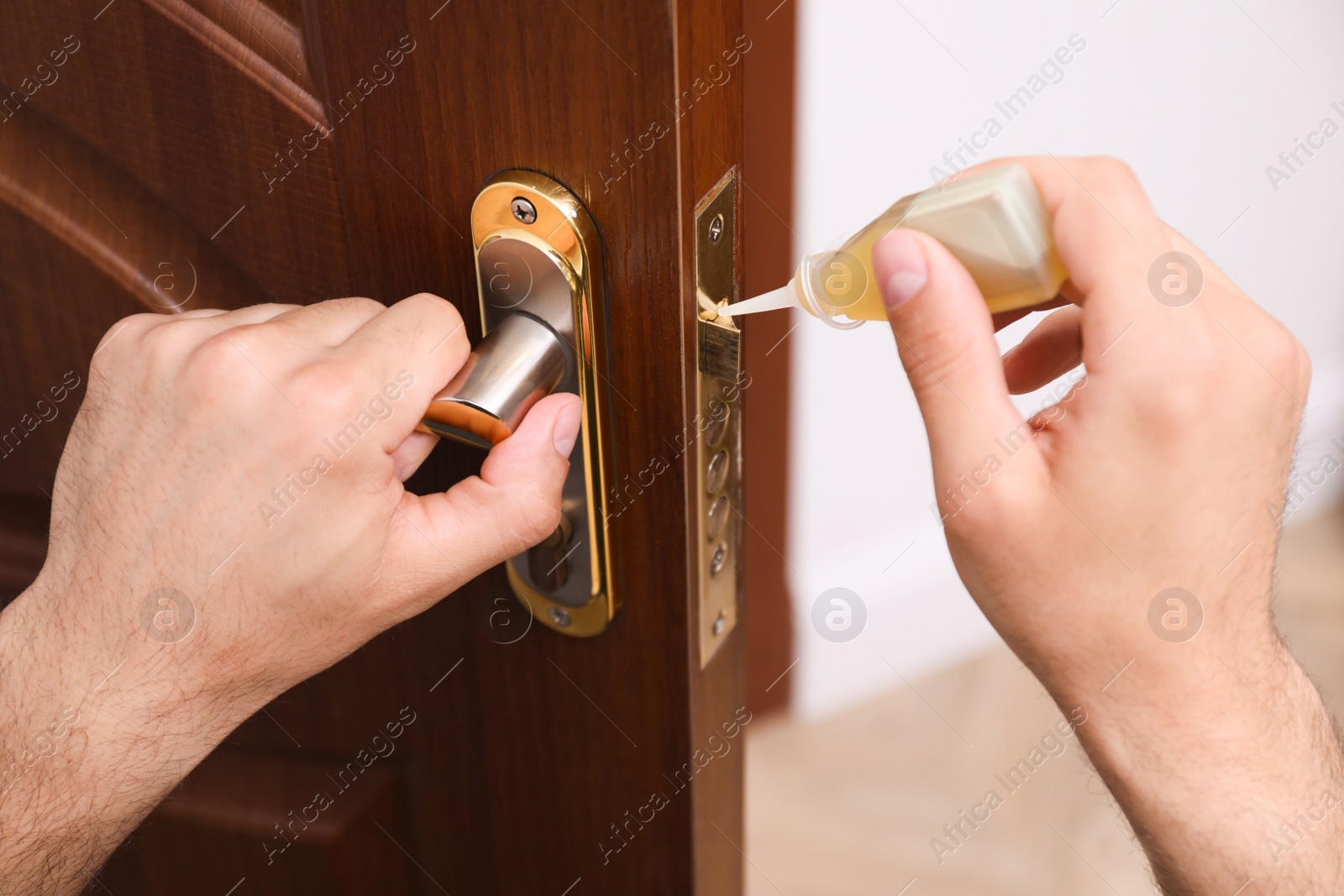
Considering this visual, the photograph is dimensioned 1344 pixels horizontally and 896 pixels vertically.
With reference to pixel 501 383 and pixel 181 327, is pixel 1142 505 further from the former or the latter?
pixel 181 327

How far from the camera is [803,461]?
1.17 meters

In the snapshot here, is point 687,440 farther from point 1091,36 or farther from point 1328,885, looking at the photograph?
point 1091,36

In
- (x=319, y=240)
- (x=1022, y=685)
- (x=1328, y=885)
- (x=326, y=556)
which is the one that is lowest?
(x=1022, y=685)

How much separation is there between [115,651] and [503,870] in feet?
0.78

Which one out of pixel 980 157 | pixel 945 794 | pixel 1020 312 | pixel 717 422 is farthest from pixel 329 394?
pixel 945 794

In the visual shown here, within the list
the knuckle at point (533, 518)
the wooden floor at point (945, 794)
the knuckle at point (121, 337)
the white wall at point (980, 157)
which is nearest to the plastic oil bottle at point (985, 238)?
the knuckle at point (533, 518)

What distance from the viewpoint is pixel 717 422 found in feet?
1.42

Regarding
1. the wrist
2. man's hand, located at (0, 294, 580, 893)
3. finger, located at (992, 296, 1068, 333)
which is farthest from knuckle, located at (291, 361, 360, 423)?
finger, located at (992, 296, 1068, 333)

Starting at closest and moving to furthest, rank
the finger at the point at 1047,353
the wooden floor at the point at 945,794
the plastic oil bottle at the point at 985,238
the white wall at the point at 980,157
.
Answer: the plastic oil bottle at the point at 985,238 < the finger at the point at 1047,353 < the white wall at the point at 980,157 < the wooden floor at the point at 945,794

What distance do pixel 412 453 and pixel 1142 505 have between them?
282 mm

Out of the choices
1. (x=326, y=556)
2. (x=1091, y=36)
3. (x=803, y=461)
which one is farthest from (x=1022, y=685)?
(x=326, y=556)

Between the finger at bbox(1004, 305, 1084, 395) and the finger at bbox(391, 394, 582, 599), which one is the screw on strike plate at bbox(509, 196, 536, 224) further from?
the finger at bbox(1004, 305, 1084, 395)

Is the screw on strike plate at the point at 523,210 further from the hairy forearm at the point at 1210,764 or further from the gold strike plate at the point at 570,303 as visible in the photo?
the hairy forearm at the point at 1210,764

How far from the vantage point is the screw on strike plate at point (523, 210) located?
0.38 meters
